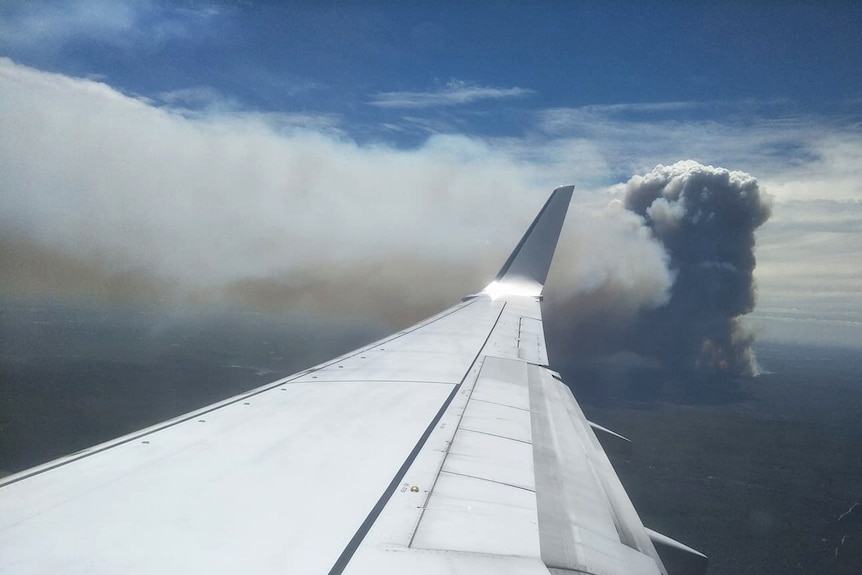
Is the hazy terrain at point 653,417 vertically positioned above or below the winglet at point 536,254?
below

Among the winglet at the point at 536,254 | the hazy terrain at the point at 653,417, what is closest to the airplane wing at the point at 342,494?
the winglet at the point at 536,254

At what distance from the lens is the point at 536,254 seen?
8.56 metres

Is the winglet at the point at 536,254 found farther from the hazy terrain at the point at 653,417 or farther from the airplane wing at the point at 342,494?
the hazy terrain at the point at 653,417

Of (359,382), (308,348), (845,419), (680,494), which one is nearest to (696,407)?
(845,419)

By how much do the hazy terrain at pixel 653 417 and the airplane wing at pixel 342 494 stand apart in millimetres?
55932

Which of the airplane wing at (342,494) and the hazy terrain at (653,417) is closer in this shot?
the airplane wing at (342,494)

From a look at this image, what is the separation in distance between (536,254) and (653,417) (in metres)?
101

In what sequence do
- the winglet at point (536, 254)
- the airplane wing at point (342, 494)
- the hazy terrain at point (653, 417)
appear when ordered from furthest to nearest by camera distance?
the hazy terrain at point (653, 417) → the winglet at point (536, 254) → the airplane wing at point (342, 494)

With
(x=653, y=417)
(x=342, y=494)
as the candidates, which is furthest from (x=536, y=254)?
(x=653, y=417)

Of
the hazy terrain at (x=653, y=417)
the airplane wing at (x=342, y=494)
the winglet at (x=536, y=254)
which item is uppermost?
the winglet at (x=536, y=254)

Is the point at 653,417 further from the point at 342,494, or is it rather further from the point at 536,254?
the point at 342,494

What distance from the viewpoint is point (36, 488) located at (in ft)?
7.47

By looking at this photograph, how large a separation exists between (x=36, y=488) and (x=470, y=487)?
205 cm

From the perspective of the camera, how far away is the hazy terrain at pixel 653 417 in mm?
53938
